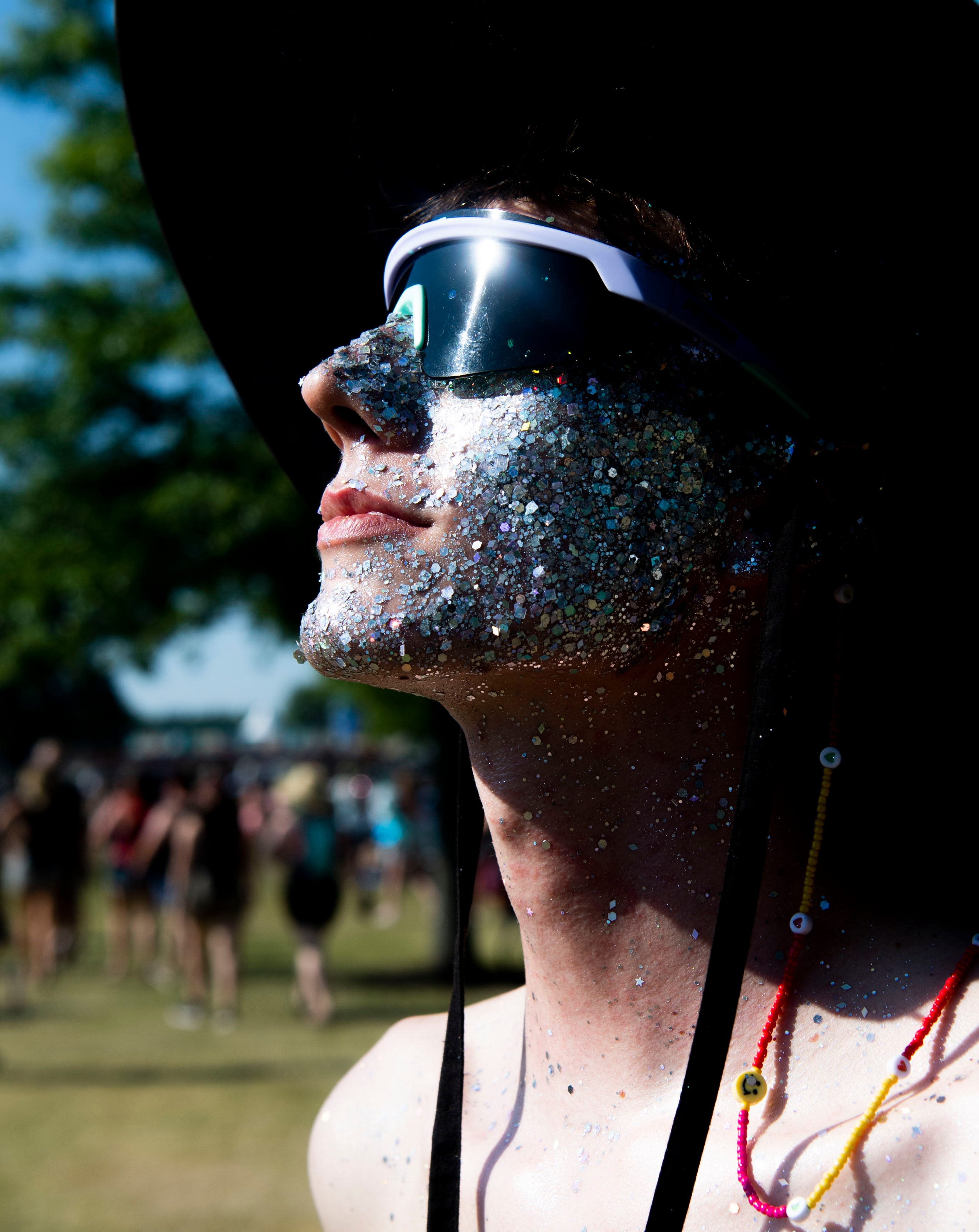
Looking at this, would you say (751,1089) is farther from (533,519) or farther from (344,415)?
(344,415)

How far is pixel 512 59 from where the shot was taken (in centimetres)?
182

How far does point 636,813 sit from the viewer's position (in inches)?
67.4

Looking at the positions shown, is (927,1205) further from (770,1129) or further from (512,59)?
Answer: (512,59)

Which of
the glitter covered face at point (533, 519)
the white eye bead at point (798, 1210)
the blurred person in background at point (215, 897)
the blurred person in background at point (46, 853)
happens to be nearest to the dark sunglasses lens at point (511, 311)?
the glitter covered face at point (533, 519)

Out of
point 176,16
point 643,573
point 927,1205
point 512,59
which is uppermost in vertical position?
point 176,16

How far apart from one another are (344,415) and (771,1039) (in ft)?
3.50

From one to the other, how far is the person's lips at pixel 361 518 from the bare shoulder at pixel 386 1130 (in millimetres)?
889

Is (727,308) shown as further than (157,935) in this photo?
No

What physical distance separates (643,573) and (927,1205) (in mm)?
835

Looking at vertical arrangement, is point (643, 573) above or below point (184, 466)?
below

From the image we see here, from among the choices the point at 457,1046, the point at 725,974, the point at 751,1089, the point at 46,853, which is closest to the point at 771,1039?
the point at 751,1089

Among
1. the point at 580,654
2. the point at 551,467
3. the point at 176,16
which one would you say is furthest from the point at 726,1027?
the point at 176,16

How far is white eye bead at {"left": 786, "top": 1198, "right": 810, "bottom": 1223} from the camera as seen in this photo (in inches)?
55.9

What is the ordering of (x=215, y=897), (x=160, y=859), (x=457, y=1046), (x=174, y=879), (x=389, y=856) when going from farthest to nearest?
1. (x=389, y=856)
2. (x=160, y=859)
3. (x=174, y=879)
4. (x=215, y=897)
5. (x=457, y=1046)
